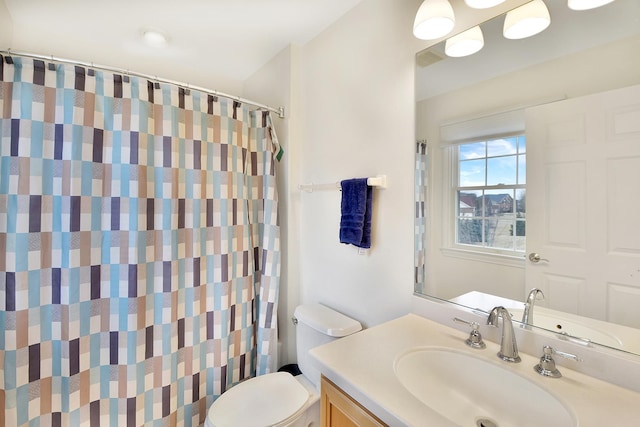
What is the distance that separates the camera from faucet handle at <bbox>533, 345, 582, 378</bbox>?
79cm

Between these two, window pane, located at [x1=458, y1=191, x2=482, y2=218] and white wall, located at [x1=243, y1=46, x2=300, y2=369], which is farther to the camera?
white wall, located at [x1=243, y1=46, x2=300, y2=369]

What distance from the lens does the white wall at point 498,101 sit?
2.60 ft

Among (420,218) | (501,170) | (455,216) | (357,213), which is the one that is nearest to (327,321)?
(357,213)

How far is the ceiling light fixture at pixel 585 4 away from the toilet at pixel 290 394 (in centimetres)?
143

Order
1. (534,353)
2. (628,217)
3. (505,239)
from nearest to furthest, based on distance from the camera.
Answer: (628,217) < (534,353) < (505,239)

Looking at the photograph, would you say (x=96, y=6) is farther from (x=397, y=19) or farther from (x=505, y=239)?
(x=505, y=239)

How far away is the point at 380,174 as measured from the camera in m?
1.37

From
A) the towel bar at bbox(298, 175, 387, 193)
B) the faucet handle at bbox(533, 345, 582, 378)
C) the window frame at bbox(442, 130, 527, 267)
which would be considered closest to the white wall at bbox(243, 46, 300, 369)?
the towel bar at bbox(298, 175, 387, 193)

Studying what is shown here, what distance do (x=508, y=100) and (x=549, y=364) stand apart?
85cm

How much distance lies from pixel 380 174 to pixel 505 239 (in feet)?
1.93

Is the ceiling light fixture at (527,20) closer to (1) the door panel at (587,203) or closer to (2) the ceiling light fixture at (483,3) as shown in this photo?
(2) the ceiling light fixture at (483,3)

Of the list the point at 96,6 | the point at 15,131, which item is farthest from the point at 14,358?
the point at 96,6

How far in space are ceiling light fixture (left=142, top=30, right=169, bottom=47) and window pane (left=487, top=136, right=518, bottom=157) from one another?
1.97 meters

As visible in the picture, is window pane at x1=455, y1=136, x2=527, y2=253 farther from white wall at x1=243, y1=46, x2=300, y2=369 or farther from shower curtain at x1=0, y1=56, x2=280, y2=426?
shower curtain at x1=0, y1=56, x2=280, y2=426
